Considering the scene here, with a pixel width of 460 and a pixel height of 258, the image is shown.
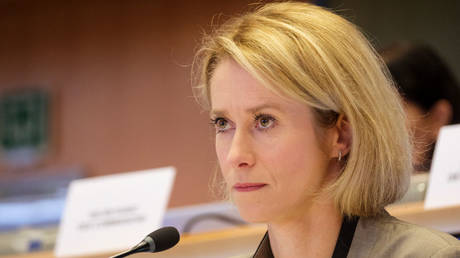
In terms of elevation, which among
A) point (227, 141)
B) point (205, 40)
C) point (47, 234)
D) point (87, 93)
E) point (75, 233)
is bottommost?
point (87, 93)

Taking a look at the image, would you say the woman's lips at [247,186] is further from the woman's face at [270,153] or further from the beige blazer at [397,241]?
the beige blazer at [397,241]

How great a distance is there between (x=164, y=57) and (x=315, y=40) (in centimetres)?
471

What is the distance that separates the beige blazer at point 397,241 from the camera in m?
1.44

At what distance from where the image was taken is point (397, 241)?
1.49m

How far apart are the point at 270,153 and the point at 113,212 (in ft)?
3.56

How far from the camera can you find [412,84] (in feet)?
10.1

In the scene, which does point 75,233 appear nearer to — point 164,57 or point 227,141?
point 227,141

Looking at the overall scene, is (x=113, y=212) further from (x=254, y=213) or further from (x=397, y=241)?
(x=397, y=241)

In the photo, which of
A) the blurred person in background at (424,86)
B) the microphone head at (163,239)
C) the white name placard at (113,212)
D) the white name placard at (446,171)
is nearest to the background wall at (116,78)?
the blurred person in background at (424,86)

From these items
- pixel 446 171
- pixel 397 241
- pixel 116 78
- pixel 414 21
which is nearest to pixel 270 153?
pixel 397 241

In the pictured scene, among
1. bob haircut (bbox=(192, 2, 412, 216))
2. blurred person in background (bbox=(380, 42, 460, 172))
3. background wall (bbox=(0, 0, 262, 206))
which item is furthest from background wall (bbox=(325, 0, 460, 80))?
bob haircut (bbox=(192, 2, 412, 216))

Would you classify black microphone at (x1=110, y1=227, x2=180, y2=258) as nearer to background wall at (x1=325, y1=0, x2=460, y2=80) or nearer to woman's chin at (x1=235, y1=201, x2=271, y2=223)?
woman's chin at (x1=235, y1=201, x2=271, y2=223)

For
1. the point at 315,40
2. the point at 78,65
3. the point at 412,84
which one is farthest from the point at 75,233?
the point at 78,65

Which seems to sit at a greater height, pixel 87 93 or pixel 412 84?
pixel 412 84
